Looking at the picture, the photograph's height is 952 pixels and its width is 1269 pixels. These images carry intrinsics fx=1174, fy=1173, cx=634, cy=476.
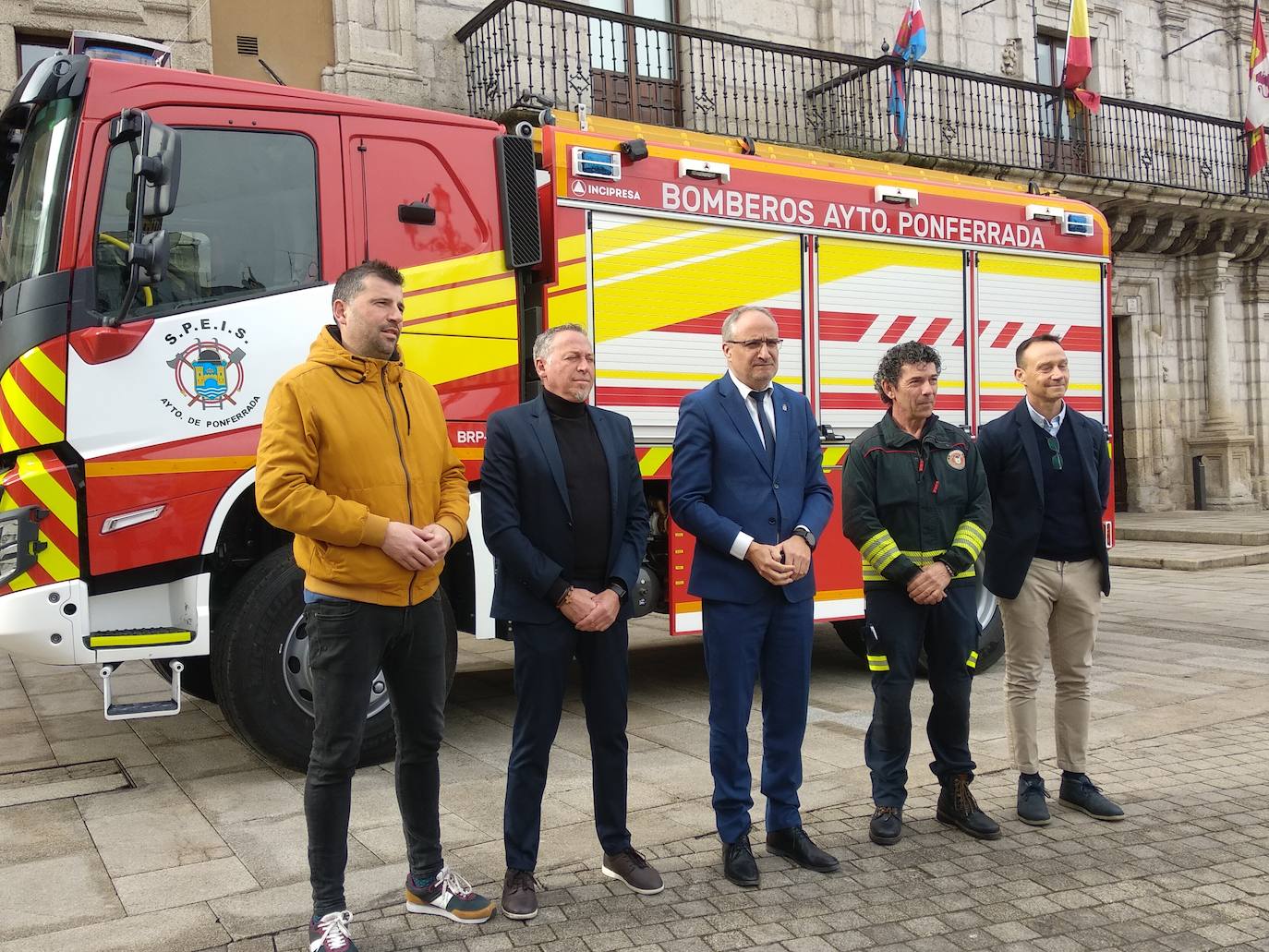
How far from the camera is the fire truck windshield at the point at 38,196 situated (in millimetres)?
4723

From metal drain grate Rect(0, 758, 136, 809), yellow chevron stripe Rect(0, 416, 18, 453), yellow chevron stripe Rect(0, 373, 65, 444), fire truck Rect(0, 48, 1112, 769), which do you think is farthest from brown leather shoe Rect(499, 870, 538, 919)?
yellow chevron stripe Rect(0, 416, 18, 453)

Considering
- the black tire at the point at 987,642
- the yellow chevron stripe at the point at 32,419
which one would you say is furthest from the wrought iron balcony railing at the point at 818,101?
the yellow chevron stripe at the point at 32,419

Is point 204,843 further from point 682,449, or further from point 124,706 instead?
point 682,449

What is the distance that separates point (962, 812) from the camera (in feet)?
14.1

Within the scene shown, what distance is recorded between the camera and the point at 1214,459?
66.6 ft

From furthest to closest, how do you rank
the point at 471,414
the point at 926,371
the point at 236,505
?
the point at 471,414
the point at 236,505
the point at 926,371

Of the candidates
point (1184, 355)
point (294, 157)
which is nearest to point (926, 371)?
point (294, 157)

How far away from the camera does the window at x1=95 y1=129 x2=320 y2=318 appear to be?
4.74 metres

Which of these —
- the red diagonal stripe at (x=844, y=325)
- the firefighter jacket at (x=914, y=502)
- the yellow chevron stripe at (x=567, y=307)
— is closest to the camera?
the firefighter jacket at (x=914, y=502)

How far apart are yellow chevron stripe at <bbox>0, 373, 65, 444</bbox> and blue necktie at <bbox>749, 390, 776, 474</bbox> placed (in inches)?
107

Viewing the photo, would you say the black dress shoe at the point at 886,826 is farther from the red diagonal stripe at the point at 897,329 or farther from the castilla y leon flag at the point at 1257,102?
the castilla y leon flag at the point at 1257,102

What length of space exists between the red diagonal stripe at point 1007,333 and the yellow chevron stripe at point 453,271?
134 inches

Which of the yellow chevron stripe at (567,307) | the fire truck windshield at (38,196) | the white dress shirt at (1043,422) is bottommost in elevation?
the white dress shirt at (1043,422)

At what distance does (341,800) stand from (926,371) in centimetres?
253
